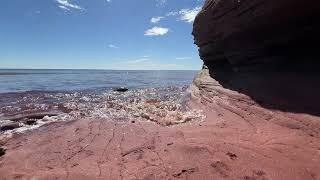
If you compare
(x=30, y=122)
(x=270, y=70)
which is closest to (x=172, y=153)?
(x=270, y=70)

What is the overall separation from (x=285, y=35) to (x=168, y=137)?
4.09 meters

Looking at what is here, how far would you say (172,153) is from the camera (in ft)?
17.7

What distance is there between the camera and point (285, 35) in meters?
7.74

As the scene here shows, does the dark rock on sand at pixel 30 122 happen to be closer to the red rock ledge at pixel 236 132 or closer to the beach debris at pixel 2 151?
the red rock ledge at pixel 236 132

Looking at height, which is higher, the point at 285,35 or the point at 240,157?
the point at 285,35

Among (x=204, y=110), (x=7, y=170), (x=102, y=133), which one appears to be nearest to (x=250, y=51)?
(x=204, y=110)

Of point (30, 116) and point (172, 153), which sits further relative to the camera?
point (30, 116)

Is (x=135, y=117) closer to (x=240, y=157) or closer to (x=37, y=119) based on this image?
(x=37, y=119)

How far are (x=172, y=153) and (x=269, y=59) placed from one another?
15.9 ft

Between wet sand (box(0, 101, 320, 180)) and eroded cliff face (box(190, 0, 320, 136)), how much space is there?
0.92ft

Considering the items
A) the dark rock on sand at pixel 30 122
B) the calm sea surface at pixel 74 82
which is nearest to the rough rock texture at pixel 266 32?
the dark rock on sand at pixel 30 122

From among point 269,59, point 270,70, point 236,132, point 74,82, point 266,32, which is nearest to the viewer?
point 236,132

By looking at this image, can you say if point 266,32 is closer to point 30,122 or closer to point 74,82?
point 30,122

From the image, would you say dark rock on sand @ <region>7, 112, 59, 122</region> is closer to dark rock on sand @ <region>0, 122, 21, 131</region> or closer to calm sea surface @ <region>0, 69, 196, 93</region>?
dark rock on sand @ <region>0, 122, 21, 131</region>
